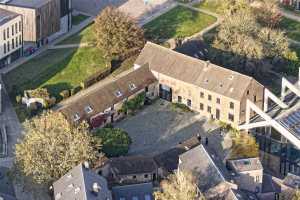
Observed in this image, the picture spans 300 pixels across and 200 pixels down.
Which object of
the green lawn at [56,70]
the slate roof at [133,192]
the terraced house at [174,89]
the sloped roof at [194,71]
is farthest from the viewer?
the green lawn at [56,70]

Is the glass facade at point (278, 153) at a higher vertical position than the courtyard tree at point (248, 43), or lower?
lower

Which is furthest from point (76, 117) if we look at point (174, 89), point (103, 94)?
point (174, 89)

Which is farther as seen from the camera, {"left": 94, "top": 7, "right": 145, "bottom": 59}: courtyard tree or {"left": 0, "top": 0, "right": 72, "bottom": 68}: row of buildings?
{"left": 0, "top": 0, "right": 72, "bottom": 68}: row of buildings

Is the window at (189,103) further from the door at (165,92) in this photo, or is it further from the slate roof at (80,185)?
the slate roof at (80,185)

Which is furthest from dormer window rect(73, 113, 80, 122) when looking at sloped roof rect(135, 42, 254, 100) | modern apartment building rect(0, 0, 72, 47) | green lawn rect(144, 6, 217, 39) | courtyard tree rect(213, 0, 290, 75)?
green lawn rect(144, 6, 217, 39)

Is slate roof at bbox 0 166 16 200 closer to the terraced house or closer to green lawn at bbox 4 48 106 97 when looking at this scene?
the terraced house

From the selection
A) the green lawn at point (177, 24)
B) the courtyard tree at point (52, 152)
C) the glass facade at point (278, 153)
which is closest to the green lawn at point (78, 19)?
the green lawn at point (177, 24)

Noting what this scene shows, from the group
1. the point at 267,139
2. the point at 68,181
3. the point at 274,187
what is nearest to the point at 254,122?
the point at 267,139
